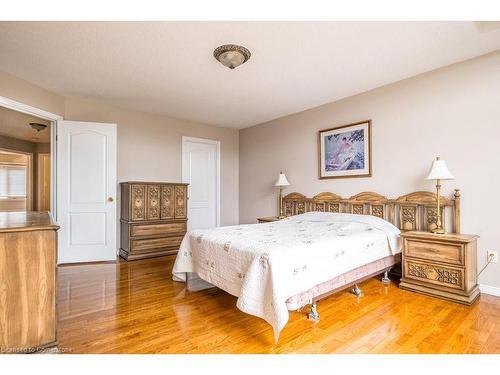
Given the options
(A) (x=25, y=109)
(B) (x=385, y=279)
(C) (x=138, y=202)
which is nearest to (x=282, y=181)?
(B) (x=385, y=279)

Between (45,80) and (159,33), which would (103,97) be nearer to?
(45,80)

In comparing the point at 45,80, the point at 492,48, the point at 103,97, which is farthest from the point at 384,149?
the point at 45,80

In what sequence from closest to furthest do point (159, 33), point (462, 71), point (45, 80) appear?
point (159, 33)
point (462, 71)
point (45, 80)

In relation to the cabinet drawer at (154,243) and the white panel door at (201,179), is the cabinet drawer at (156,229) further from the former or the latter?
the white panel door at (201,179)

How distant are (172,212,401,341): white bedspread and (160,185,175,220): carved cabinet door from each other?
1500 mm

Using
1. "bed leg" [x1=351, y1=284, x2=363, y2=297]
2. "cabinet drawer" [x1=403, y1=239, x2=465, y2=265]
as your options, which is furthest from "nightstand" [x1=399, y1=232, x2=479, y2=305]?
"bed leg" [x1=351, y1=284, x2=363, y2=297]

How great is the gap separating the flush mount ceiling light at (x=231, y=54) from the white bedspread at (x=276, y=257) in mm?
1622

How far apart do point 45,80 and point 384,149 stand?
13.8 feet

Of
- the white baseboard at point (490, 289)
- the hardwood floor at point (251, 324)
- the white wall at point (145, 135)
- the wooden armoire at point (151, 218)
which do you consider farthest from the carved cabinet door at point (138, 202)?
the white baseboard at point (490, 289)

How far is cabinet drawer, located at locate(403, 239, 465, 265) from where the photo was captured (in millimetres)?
2359

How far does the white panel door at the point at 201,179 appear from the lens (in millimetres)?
5023

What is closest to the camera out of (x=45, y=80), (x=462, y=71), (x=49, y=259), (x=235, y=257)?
(x=49, y=259)

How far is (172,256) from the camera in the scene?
163 inches

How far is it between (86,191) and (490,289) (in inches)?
192
